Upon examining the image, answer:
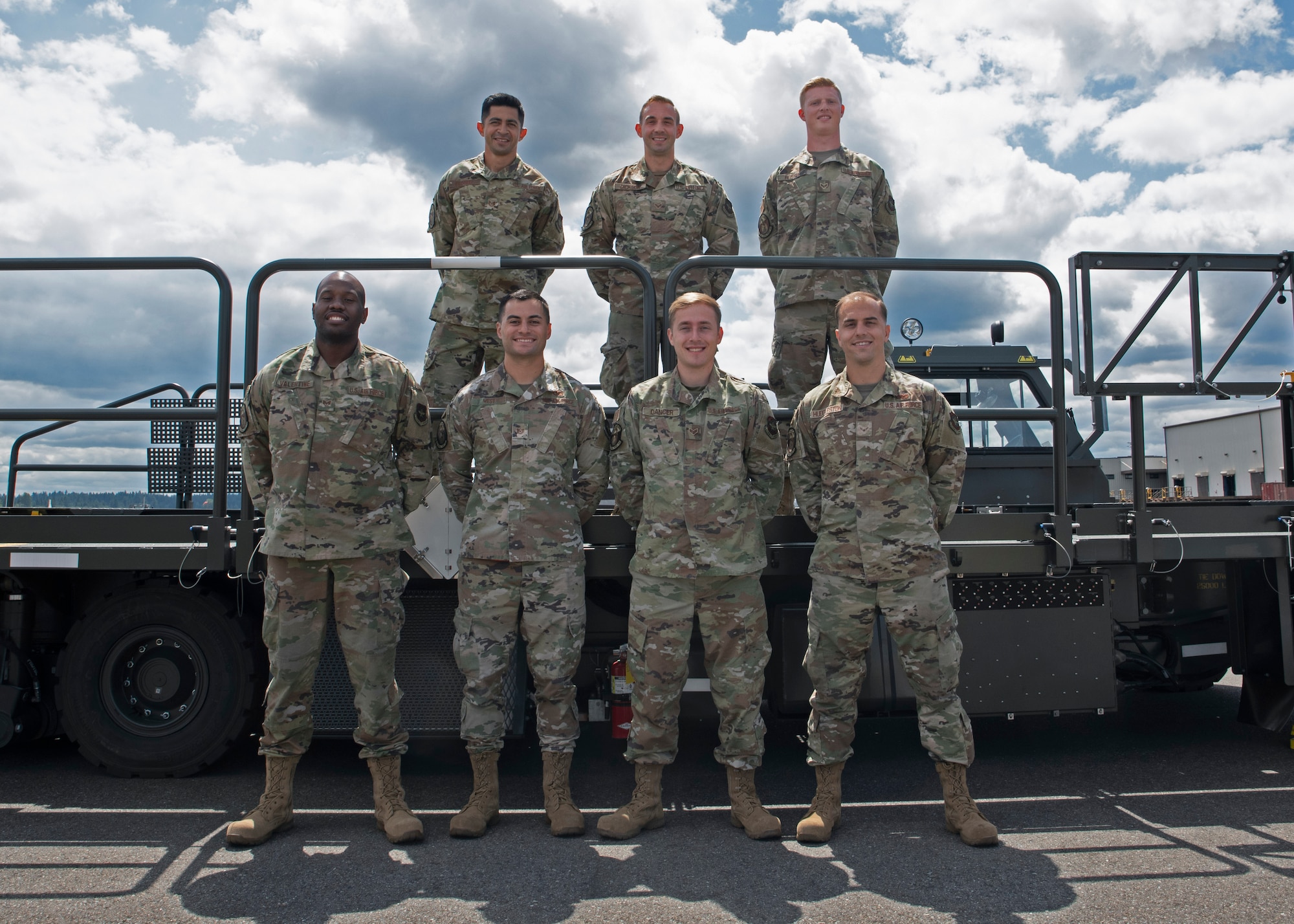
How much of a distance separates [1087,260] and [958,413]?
117 cm

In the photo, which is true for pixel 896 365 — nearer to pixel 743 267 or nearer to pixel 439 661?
pixel 743 267

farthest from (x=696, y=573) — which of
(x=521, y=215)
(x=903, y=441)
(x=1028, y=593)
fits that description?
(x=521, y=215)

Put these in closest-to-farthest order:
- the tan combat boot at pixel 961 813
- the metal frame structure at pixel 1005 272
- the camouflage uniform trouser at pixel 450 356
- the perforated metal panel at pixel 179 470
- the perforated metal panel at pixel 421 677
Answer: the tan combat boot at pixel 961 813 < the metal frame structure at pixel 1005 272 < the perforated metal panel at pixel 421 677 < the camouflage uniform trouser at pixel 450 356 < the perforated metal panel at pixel 179 470

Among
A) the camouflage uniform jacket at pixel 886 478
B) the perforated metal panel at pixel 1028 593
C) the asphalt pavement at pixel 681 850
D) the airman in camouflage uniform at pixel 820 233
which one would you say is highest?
the airman in camouflage uniform at pixel 820 233

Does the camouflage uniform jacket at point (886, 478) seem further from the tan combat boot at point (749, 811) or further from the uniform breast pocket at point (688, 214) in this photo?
the uniform breast pocket at point (688, 214)

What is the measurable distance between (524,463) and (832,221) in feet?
6.67

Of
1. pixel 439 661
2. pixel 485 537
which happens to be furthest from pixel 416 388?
pixel 439 661

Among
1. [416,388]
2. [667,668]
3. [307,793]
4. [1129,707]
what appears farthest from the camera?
[1129,707]

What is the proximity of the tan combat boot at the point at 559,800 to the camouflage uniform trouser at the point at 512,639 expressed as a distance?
5 centimetres

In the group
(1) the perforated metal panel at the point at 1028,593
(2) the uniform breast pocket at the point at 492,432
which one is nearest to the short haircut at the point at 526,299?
(2) the uniform breast pocket at the point at 492,432

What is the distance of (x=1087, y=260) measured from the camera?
4109 mm

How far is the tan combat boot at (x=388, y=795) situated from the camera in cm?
335

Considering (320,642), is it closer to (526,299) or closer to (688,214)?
(526,299)

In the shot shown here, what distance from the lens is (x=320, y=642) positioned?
345 centimetres
